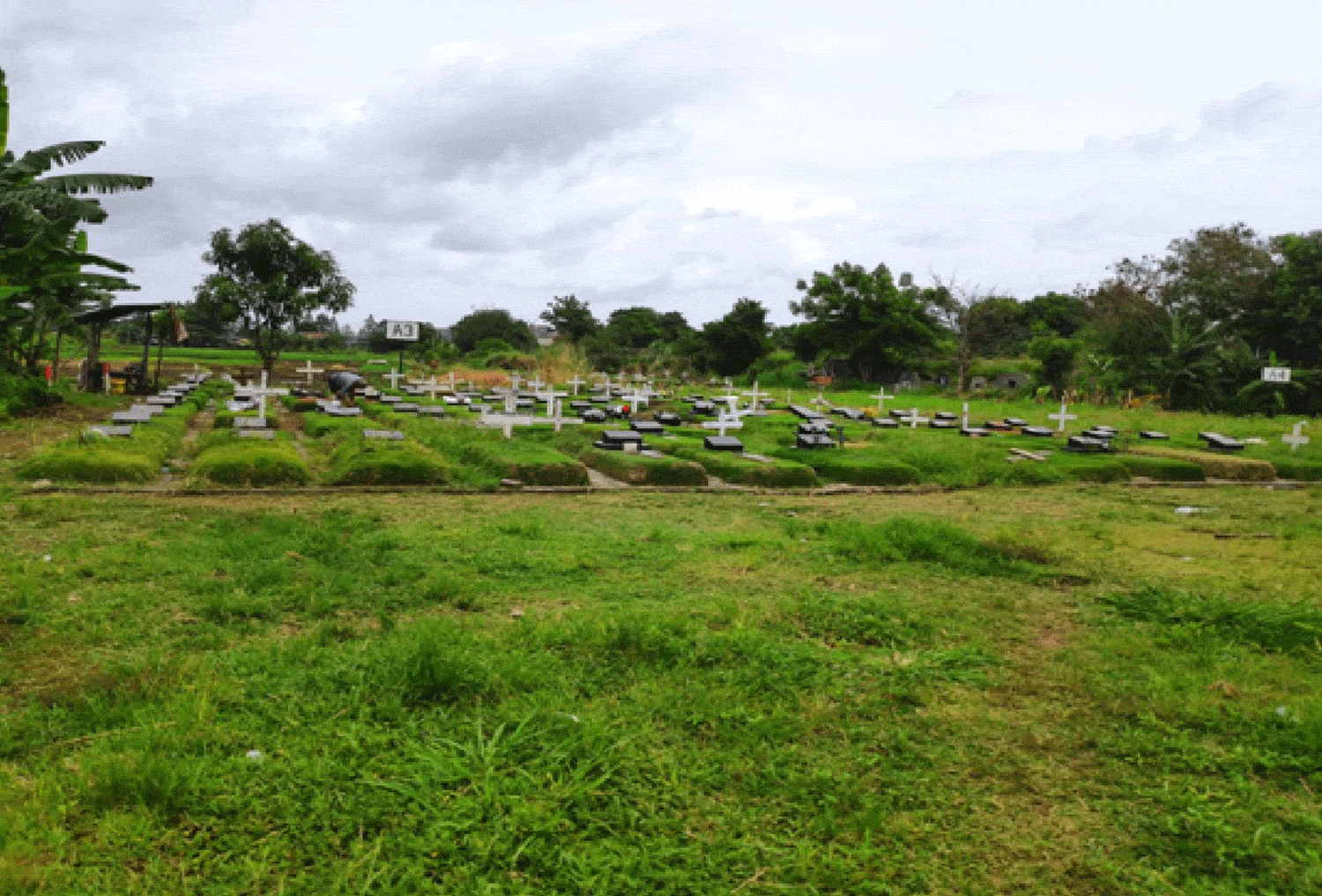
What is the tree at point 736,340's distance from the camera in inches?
1896

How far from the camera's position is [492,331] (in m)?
64.4

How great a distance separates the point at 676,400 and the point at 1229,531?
20459mm

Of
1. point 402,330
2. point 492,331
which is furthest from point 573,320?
point 402,330

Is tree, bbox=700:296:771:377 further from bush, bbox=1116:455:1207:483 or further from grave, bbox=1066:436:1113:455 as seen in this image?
bush, bbox=1116:455:1207:483

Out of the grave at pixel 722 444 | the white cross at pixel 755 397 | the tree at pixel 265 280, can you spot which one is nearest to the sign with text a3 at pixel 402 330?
the tree at pixel 265 280

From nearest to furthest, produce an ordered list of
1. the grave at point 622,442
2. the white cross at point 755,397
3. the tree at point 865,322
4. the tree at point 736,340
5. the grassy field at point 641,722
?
the grassy field at point 641,722 < the grave at point 622,442 < the white cross at point 755,397 < the tree at point 865,322 < the tree at point 736,340

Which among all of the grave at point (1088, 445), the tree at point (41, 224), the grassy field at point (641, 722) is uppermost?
the tree at point (41, 224)

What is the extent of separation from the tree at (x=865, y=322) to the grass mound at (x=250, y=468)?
122ft

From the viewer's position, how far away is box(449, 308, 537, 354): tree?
63281 millimetres

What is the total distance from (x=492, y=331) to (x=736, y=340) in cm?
2428

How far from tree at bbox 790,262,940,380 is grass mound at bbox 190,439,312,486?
122ft

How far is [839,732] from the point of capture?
11.7ft

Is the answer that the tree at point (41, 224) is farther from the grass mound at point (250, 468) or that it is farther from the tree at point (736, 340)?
the tree at point (736, 340)

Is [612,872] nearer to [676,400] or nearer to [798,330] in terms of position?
[676,400]
